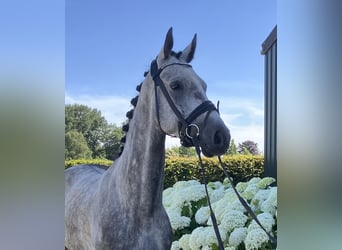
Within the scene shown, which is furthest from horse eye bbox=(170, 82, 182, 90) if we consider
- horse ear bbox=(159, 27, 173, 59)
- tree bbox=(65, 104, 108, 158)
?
tree bbox=(65, 104, 108, 158)

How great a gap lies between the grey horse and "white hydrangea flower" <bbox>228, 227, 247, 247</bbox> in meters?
0.24

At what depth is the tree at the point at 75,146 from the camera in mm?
1488

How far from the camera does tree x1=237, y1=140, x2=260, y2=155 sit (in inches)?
55.4

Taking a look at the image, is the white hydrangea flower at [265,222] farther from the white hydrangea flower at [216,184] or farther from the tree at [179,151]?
the tree at [179,151]

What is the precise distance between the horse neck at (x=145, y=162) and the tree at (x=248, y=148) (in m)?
0.30

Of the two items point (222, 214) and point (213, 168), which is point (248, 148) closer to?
point (213, 168)

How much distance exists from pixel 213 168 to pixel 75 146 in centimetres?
56

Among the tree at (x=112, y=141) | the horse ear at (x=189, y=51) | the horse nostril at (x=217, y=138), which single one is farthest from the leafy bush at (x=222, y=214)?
the horse ear at (x=189, y=51)

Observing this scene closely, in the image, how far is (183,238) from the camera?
1.55 meters

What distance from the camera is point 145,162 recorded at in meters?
1.32

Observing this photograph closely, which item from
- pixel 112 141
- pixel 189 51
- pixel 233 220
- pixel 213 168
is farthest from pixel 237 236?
pixel 189 51
